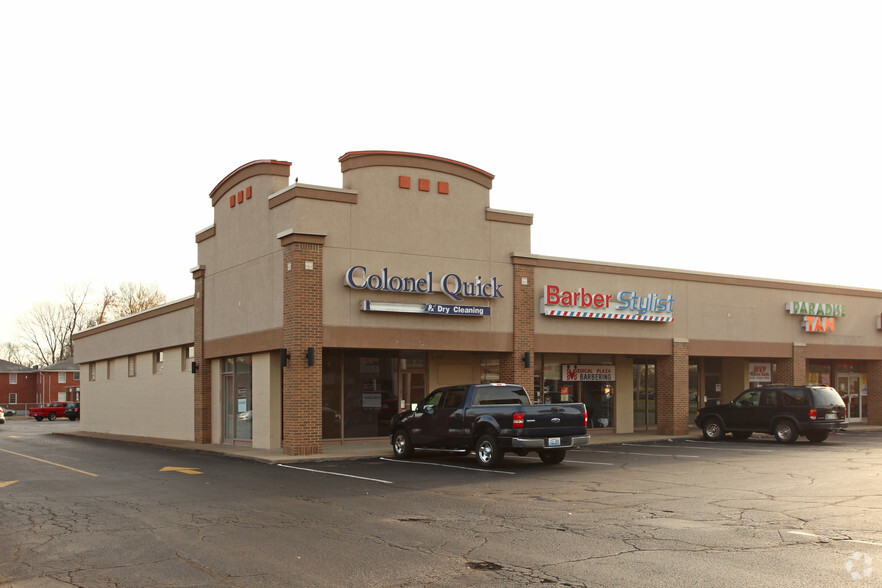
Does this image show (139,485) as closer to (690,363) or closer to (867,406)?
(690,363)

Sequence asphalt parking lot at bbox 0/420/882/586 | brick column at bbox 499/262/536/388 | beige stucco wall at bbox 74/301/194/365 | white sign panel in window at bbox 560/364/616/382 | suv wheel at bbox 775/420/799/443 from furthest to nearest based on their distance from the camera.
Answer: beige stucco wall at bbox 74/301/194/365
white sign panel in window at bbox 560/364/616/382
brick column at bbox 499/262/536/388
suv wheel at bbox 775/420/799/443
asphalt parking lot at bbox 0/420/882/586

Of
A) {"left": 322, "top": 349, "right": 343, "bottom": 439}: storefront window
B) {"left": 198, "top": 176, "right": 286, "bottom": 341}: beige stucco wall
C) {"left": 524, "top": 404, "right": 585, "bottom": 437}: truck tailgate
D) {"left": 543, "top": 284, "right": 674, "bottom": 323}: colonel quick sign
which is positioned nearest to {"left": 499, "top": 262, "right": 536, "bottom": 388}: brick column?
{"left": 543, "top": 284, "right": 674, "bottom": 323}: colonel quick sign

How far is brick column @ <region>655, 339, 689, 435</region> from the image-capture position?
2841 centimetres

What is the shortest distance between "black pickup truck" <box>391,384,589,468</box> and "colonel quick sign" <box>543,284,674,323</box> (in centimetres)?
727

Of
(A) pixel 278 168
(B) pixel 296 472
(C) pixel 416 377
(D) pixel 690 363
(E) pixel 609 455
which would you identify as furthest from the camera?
(D) pixel 690 363

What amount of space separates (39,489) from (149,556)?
755 cm

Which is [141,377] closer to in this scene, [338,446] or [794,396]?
[338,446]

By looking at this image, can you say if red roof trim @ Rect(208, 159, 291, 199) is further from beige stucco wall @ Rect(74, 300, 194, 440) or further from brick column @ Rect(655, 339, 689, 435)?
brick column @ Rect(655, 339, 689, 435)

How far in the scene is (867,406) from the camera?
3538 centimetres

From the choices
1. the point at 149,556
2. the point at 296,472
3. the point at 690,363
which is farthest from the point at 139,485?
the point at 690,363

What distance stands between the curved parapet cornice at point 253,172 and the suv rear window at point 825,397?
16517 mm

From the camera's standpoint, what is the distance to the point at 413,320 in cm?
2355

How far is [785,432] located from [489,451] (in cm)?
1121

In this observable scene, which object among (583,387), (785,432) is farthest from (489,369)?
(785,432)
